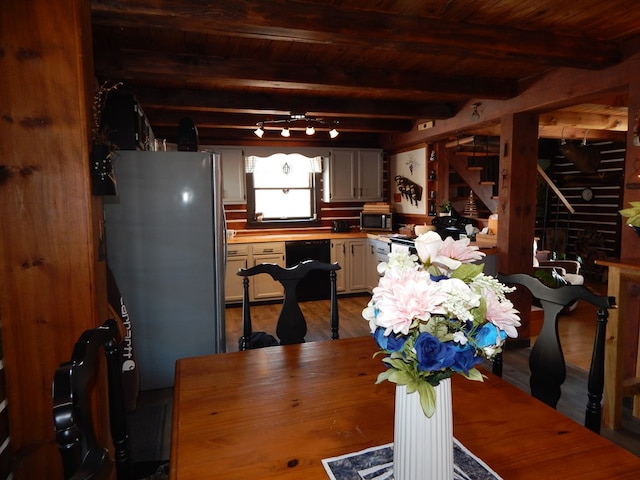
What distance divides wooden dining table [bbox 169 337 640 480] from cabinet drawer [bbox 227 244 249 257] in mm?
3572

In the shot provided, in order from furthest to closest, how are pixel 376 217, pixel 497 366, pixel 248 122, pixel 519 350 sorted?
pixel 376 217 → pixel 248 122 → pixel 519 350 → pixel 497 366

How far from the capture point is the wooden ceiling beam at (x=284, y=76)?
2781 millimetres

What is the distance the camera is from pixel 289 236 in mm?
5516

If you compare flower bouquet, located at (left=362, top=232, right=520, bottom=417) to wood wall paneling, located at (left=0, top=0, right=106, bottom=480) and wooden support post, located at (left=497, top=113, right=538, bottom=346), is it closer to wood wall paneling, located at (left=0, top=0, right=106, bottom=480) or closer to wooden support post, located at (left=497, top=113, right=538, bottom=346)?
wood wall paneling, located at (left=0, top=0, right=106, bottom=480)

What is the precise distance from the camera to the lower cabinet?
16.9 feet

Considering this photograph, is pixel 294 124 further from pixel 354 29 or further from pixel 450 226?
pixel 354 29

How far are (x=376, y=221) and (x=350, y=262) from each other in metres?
0.73

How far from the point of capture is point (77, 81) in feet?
5.68

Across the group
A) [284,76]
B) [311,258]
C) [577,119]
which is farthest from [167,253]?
[577,119]

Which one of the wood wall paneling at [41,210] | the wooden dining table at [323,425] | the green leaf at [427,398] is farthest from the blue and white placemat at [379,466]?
the wood wall paneling at [41,210]

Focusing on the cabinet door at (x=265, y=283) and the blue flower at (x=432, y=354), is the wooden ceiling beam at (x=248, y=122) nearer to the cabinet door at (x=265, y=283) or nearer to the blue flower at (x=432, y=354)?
the cabinet door at (x=265, y=283)

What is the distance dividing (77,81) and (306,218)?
449 centimetres

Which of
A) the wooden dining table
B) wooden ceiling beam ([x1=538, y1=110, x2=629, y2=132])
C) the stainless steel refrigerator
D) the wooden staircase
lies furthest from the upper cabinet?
the wooden dining table

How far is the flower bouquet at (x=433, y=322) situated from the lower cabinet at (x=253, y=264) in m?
4.41
